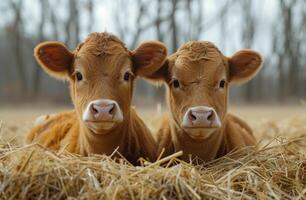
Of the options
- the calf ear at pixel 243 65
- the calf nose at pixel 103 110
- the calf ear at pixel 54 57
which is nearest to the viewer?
the calf nose at pixel 103 110

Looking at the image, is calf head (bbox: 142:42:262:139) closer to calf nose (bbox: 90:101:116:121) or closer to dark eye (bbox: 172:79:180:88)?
dark eye (bbox: 172:79:180:88)

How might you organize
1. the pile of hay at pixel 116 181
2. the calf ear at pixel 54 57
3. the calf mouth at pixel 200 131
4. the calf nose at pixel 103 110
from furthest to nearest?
→ the calf ear at pixel 54 57 < the calf mouth at pixel 200 131 < the calf nose at pixel 103 110 < the pile of hay at pixel 116 181

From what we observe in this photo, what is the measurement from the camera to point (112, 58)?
4.24 m

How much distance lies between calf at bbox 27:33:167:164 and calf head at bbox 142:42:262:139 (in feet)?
0.77

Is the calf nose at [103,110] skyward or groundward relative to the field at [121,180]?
skyward

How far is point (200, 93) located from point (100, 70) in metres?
0.92

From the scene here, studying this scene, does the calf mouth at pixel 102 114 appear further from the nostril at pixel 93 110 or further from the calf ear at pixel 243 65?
the calf ear at pixel 243 65

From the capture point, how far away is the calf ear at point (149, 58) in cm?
454

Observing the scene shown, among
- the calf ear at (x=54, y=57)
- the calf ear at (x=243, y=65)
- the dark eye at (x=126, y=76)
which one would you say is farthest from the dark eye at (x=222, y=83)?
the calf ear at (x=54, y=57)

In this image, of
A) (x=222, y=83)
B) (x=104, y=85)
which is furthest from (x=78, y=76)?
(x=222, y=83)

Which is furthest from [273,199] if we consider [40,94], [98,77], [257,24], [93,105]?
[257,24]

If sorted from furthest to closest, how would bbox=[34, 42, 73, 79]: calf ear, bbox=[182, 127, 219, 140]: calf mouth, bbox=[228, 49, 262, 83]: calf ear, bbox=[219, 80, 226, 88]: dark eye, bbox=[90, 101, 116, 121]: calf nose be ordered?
bbox=[228, 49, 262, 83]: calf ear → bbox=[34, 42, 73, 79]: calf ear → bbox=[219, 80, 226, 88]: dark eye → bbox=[182, 127, 219, 140]: calf mouth → bbox=[90, 101, 116, 121]: calf nose

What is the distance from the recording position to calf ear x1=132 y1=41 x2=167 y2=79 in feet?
14.9

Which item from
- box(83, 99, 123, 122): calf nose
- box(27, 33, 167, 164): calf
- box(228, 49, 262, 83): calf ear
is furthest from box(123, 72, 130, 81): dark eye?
box(228, 49, 262, 83): calf ear
